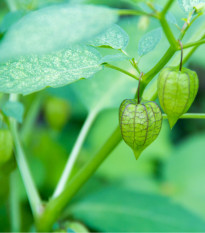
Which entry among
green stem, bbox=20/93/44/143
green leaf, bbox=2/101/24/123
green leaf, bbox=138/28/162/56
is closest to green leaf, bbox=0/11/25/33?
green leaf, bbox=2/101/24/123

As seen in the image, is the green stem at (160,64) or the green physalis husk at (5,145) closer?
the green stem at (160,64)

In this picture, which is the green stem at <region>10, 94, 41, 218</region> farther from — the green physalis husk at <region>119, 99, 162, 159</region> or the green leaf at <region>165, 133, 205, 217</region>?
the green leaf at <region>165, 133, 205, 217</region>

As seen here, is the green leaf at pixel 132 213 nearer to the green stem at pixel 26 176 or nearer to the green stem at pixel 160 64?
the green stem at pixel 26 176

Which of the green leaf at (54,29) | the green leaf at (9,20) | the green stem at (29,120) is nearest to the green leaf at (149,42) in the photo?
the green leaf at (54,29)

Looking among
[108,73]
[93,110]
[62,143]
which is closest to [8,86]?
[93,110]

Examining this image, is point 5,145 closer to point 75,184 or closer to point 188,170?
point 75,184
